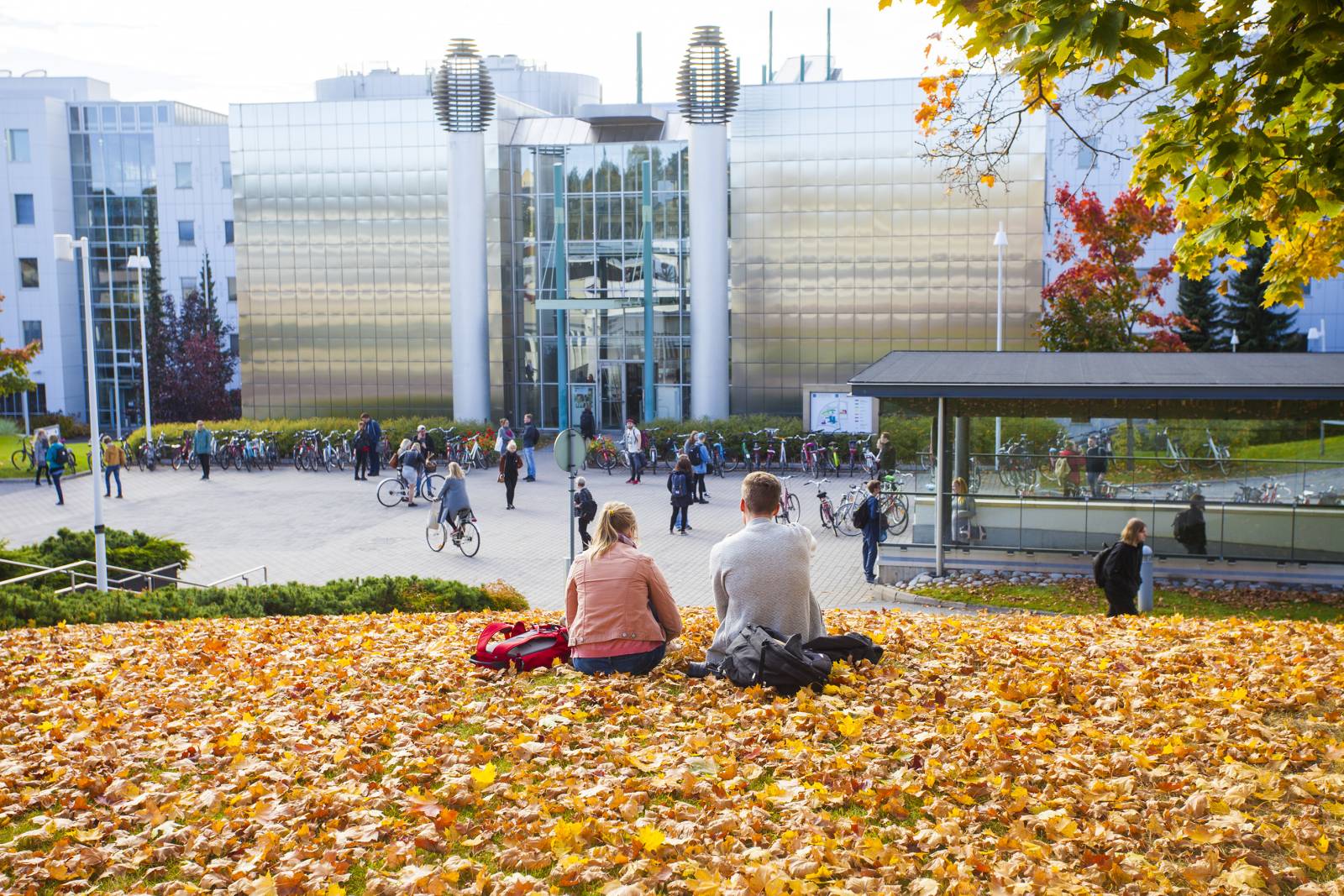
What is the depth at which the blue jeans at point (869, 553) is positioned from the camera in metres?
19.1

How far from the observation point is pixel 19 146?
62406 mm

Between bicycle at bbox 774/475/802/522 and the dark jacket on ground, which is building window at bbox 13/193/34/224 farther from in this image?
the dark jacket on ground

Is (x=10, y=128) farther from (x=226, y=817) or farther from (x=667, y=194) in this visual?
(x=226, y=817)

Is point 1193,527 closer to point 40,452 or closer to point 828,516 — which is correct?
point 828,516

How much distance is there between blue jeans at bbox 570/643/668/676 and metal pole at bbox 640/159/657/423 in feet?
113

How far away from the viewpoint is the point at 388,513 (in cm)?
2666

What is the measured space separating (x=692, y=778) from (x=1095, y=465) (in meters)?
14.9

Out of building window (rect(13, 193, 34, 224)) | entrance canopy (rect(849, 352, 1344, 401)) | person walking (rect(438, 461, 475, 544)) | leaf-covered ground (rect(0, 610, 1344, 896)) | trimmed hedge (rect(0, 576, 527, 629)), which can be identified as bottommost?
trimmed hedge (rect(0, 576, 527, 629))

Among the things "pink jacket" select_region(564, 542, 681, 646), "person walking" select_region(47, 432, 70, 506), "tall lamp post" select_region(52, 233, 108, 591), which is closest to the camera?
"pink jacket" select_region(564, 542, 681, 646)

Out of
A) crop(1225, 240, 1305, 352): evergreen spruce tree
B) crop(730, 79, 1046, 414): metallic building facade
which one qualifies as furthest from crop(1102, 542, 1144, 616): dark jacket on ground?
crop(1225, 240, 1305, 352): evergreen spruce tree

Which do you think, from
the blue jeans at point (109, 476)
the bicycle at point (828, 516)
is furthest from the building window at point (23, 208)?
the bicycle at point (828, 516)

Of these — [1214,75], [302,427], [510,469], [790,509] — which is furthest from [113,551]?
[302,427]

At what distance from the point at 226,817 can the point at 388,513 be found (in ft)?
70.2

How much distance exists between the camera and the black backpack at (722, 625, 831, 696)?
7254 millimetres
